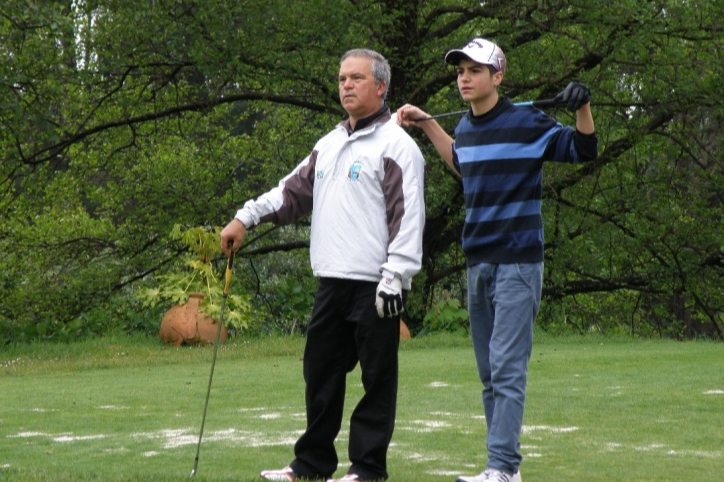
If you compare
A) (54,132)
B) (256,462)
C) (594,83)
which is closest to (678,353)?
(594,83)

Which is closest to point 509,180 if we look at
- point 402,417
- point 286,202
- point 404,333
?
point 286,202

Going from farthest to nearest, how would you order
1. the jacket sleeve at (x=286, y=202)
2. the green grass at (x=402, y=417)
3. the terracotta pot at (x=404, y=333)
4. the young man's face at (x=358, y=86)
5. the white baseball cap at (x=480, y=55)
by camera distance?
the terracotta pot at (x=404, y=333) < the green grass at (x=402, y=417) < the jacket sleeve at (x=286, y=202) < the young man's face at (x=358, y=86) < the white baseball cap at (x=480, y=55)

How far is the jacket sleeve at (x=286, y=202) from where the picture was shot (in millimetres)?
4988

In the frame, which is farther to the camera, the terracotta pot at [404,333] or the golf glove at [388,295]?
the terracotta pot at [404,333]

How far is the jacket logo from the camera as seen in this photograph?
15.6ft

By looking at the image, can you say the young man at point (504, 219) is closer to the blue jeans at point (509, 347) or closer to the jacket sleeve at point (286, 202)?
the blue jeans at point (509, 347)

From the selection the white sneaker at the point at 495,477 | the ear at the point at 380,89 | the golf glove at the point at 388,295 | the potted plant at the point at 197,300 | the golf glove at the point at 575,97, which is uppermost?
the ear at the point at 380,89

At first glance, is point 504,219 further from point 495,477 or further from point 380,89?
point 495,477

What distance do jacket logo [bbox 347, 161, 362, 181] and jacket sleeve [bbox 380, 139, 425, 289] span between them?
11cm

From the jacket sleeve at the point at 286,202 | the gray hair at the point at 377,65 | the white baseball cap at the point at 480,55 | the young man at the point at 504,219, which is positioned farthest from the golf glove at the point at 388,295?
the white baseball cap at the point at 480,55

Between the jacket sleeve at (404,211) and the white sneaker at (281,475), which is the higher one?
the jacket sleeve at (404,211)

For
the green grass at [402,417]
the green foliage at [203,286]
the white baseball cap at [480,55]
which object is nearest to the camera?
the white baseball cap at [480,55]

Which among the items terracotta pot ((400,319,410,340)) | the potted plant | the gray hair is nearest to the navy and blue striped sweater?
the gray hair

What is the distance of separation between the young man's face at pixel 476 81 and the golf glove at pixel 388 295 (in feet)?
2.75
